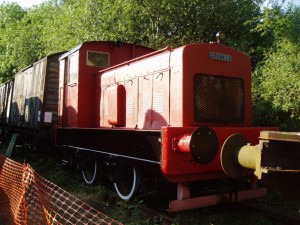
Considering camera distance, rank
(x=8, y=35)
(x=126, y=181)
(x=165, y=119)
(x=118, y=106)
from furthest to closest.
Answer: (x=8, y=35) < (x=118, y=106) < (x=126, y=181) < (x=165, y=119)

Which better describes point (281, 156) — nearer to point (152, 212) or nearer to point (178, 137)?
point (178, 137)

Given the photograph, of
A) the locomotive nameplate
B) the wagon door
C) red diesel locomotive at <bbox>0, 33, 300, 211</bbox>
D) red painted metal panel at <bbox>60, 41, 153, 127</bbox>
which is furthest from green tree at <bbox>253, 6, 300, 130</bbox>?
the wagon door

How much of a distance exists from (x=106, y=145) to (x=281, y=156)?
3.55 meters

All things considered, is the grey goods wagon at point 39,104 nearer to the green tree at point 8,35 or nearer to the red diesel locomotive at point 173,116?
the red diesel locomotive at point 173,116

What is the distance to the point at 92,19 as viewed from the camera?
1562 centimetres

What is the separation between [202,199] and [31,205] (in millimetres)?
2525

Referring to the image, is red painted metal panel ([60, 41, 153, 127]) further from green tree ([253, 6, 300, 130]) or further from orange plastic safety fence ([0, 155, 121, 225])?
green tree ([253, 6, 300, 130])

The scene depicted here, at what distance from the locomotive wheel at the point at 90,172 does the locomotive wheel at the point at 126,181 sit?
99 cm

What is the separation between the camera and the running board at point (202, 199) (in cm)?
452

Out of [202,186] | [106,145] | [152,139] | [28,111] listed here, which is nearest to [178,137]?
[152,139]

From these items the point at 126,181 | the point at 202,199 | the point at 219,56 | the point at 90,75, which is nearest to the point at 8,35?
the point at 90,75

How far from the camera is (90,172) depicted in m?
7.40

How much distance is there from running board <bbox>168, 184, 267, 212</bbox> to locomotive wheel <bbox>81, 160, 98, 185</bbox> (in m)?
2.73

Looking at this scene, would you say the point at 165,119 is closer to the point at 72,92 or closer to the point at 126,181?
the point at 126,181
